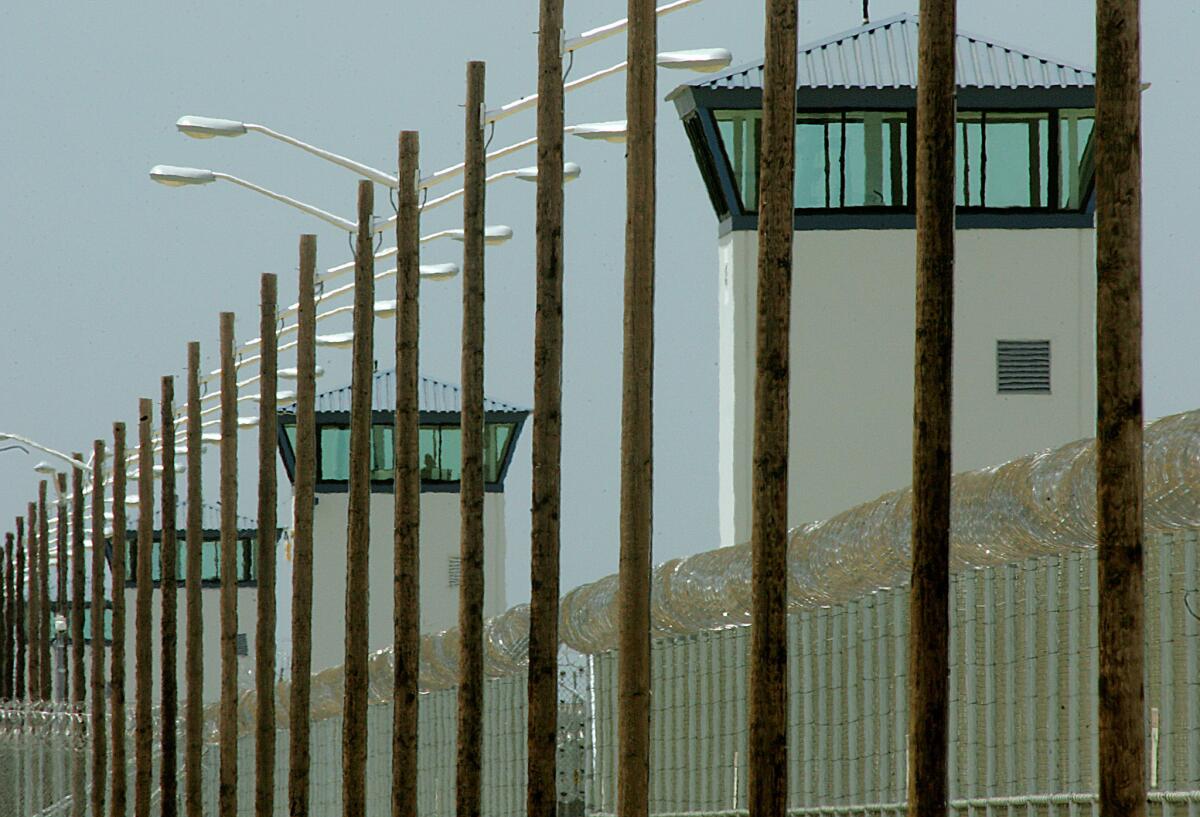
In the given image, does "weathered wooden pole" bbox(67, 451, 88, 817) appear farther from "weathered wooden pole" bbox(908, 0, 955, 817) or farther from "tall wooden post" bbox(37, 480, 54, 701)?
"weathered wooden pole" bbox(908, 0, 955, 817)

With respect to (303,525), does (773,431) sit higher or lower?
higher

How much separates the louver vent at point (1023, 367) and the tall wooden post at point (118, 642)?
18038 mm

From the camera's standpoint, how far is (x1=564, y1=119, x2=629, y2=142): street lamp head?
28.2 metres

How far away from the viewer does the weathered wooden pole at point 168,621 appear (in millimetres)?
51281

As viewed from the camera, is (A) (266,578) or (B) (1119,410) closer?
(B) (1119,410)

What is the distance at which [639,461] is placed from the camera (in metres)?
22.3

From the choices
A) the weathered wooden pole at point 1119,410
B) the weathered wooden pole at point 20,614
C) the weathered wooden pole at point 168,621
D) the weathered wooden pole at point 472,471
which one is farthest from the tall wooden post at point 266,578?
the weathered wooden pole at point 20,614

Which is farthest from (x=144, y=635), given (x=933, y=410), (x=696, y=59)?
(x=933, y=410)

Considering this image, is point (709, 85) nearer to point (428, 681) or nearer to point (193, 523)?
point (193, 523)

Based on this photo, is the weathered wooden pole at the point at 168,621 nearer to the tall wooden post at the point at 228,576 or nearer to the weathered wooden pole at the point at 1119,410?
the tall wooden post at the point at 228,576

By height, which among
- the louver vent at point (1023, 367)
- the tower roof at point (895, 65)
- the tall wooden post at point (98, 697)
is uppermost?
the tower roof at point (895, 65)

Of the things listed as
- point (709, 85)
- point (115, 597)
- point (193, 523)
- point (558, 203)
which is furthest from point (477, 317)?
point (115, 597)

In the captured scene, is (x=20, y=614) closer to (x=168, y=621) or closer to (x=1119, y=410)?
(x=168, y=621)

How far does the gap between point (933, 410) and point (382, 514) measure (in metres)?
75.4
